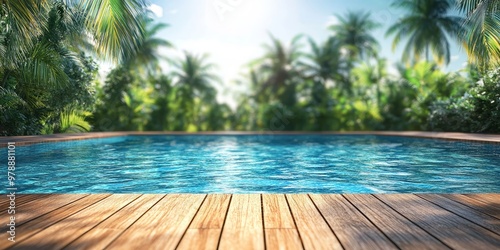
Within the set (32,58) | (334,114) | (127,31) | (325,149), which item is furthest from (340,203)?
(334,114)

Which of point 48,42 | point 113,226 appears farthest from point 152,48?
point 113,226

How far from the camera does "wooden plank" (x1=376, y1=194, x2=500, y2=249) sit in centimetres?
199

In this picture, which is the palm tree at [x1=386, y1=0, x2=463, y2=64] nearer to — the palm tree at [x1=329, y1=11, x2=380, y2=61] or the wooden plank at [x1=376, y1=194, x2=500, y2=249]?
the palm tree at [x1=329, y1=11, x2=380, y2=61]

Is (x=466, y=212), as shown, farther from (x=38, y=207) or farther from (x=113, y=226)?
(x=38, y=207)

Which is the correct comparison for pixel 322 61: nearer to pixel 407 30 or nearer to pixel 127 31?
pixel 407 30

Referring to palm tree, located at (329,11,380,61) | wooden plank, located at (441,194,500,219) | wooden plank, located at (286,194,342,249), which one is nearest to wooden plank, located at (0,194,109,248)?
wooden plank, located at (286,194,342,249)

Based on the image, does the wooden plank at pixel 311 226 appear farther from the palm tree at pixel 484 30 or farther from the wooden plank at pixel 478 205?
the palm tree at pixel 484 30

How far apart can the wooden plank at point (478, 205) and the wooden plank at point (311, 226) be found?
3.48 feet

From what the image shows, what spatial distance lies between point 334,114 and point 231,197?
1320 centimetres

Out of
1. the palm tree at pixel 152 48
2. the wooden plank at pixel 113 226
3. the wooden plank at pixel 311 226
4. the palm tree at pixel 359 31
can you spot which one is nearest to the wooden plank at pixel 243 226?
the wooden plank at pixel 311 226

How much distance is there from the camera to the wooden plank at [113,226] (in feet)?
6.39

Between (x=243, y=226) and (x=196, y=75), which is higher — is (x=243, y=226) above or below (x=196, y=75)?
Answer: below

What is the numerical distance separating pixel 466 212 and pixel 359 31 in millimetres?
22475

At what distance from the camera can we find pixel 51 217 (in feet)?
7.87
